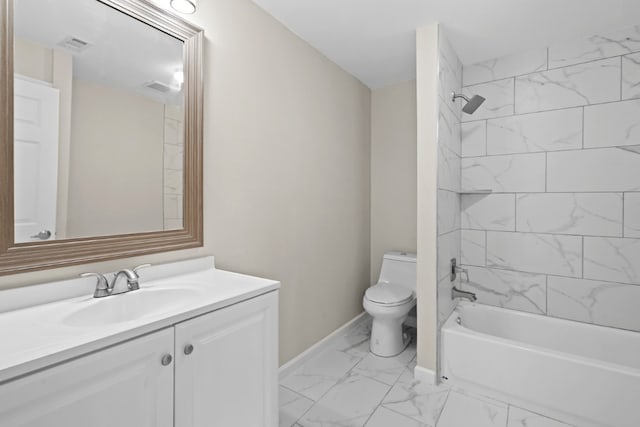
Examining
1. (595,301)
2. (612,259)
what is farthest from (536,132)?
(595,301)

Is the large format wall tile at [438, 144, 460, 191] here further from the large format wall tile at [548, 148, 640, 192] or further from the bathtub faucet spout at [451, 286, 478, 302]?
the bathtub faucet spout at [451, 286, 478, 302]

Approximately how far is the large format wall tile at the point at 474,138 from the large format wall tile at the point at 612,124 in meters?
0.65

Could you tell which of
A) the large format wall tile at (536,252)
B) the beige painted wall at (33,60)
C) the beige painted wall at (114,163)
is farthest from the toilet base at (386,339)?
the beige painted wall at (33,60)

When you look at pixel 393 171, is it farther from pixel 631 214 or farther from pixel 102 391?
pixel 102 391

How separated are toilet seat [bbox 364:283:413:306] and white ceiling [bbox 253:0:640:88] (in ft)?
6.26

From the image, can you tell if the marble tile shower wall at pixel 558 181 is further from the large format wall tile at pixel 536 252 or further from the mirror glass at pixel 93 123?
the mirror glass at pixel 93 123

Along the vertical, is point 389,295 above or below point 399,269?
below

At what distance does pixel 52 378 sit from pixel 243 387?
64 cm

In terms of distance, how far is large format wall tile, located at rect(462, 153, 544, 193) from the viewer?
7.75 ft

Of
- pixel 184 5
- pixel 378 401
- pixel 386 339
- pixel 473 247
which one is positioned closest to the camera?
pixel 184 5

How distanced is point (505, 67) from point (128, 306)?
9.89 feet

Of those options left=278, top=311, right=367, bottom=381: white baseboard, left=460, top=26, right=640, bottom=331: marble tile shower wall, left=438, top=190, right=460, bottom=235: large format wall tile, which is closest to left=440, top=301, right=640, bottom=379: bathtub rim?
left=460, top=26, right=640, bottom=331: marble tile shower wall

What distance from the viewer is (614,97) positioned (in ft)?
6.93

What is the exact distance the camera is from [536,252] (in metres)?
2.37
